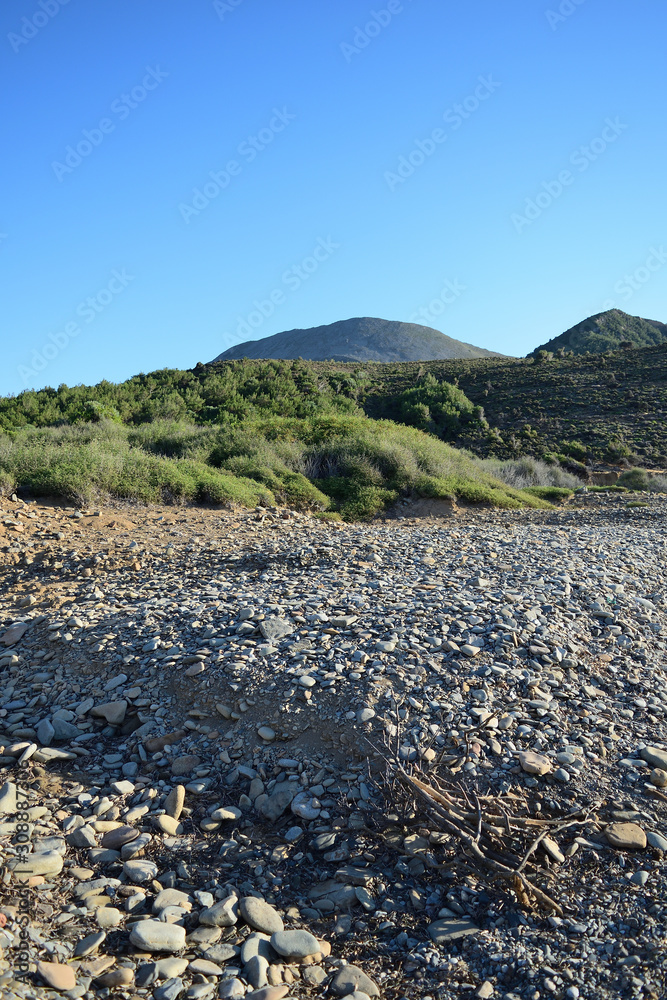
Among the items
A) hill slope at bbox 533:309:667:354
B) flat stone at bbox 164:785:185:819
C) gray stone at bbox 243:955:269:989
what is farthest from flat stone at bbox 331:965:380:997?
hill slope at bbox 533:309:667:354

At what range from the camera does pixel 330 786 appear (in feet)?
11.5

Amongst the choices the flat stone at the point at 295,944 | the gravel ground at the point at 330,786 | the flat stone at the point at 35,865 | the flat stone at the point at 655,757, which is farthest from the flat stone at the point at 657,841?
the flat stone at the point at 35,865

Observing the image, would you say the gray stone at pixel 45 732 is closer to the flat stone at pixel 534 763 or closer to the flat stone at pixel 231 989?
the flat stone at pixel 231 989

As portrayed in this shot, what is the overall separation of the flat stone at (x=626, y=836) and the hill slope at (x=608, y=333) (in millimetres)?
56805

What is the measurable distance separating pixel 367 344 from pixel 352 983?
70.8m

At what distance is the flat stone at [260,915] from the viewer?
2691 mm

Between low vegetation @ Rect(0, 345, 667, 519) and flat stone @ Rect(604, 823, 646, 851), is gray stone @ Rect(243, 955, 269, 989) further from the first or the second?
low vegetation @ Rect(0, 345, 667, 519)

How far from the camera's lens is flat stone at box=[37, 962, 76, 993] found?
2230mm

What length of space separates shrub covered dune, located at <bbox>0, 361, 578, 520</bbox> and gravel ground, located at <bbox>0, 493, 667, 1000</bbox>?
4430 millimetres

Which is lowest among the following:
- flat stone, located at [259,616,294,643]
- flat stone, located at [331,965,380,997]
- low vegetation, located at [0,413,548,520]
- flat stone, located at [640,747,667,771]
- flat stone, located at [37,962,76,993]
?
flat stone, located at [331,965,380,997]

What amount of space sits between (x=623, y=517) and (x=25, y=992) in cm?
1345

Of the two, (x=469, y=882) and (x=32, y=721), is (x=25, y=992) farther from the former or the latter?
(x=32, y=721)

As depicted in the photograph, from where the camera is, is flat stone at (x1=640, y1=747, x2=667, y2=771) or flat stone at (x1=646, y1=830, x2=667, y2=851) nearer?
flat stone at (x1=646, y1=830, x2=667, y2=851)

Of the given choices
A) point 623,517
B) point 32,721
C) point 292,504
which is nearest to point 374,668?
point 32,721
